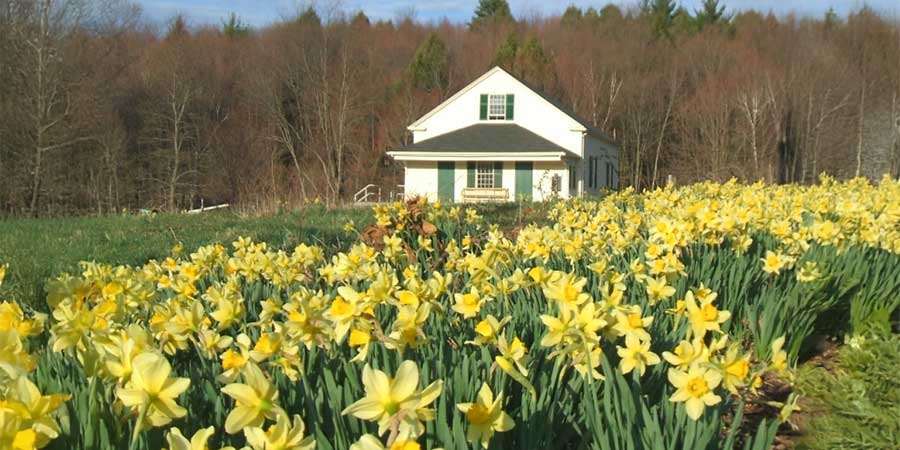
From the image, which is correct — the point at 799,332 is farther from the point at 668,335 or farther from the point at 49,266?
the point at 49,266

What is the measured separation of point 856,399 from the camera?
108 inches

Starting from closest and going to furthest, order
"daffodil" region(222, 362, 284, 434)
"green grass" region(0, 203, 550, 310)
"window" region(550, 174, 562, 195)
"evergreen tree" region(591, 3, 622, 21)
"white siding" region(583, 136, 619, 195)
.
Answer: "daffodil" region(222, 362, 284, 434) < "green grass" region(0, 203, 550, 310) < "window" region(550, 174, 562, 195) < "white siding" region(583, 136, 619, 195) < "evergreen tree" region(591, 3, 622, 21)

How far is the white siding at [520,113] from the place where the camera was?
2786cm

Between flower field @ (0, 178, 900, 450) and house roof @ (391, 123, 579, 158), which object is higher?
house roof @ (391, 123, 579, 158)

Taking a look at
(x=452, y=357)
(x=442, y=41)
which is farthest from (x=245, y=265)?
(x=442, y=41)

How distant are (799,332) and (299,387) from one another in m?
2.68

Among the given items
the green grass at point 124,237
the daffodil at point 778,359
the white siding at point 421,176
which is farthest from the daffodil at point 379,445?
the white siding at point 421,176

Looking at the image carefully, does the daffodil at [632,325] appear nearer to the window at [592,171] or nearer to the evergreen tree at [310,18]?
the window at [592,171]

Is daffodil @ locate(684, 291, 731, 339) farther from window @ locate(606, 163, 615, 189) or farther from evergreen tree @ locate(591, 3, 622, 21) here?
evergreen tree @ locate(591, 3, 622, 21)

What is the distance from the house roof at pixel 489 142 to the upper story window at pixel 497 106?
40cm

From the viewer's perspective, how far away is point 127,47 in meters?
35.3

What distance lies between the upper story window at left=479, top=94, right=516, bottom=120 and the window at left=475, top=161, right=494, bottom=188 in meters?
2.25

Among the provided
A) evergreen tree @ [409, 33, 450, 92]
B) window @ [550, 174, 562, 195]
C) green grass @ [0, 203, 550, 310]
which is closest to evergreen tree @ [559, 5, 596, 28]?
evergreen tree @ [409, 33, 450, 92]

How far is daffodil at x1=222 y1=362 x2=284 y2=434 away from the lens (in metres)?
1.17
